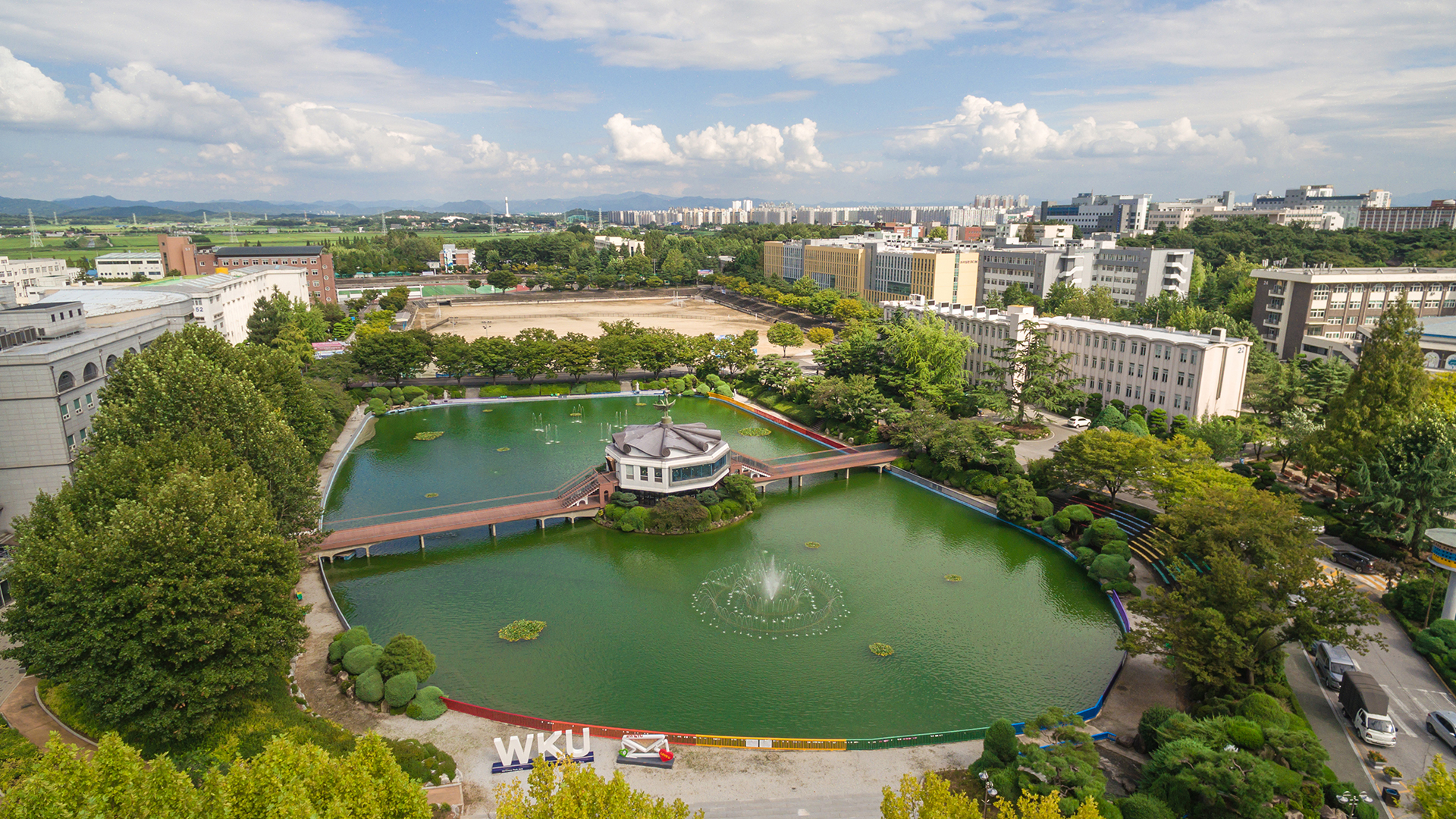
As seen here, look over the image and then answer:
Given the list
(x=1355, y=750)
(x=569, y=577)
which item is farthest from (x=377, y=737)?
(x=1355, y=750)

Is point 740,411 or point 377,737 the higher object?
point 377,737

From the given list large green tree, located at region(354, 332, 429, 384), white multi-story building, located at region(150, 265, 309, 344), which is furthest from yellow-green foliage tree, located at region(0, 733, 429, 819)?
large green tree, located at region(354, 332, 429, 384)

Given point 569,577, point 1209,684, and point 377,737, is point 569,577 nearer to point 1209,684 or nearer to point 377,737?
point 377,737

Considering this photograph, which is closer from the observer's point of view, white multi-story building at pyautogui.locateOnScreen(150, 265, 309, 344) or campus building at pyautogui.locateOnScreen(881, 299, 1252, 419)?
campus building at pyautogui.locateOnScreen(881, 299, 1252, 419)

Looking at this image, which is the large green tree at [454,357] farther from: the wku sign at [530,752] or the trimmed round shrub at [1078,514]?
the trimmed round shrub at [1078,514]

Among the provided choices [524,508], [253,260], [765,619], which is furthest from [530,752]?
[253,260]

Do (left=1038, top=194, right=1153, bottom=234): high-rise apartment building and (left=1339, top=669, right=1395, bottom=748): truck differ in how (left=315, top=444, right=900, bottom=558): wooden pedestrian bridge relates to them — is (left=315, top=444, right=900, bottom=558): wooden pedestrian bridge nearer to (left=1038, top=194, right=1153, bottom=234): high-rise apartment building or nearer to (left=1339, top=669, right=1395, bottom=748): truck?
(left=1339, top=669, right=1395, bottom=748): truck
